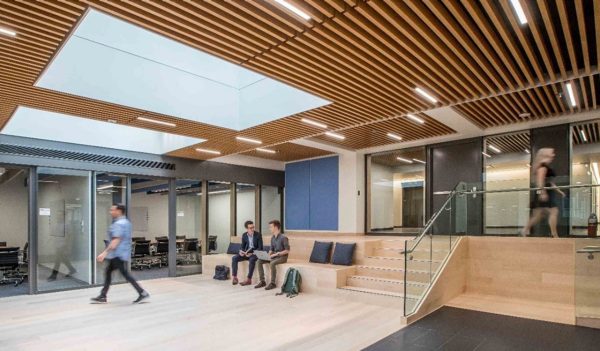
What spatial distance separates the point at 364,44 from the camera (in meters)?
3.85

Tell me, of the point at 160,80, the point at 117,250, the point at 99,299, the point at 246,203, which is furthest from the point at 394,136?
the point at 99,299

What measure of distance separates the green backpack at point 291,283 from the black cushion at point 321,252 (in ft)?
3.28

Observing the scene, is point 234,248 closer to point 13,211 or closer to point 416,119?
point 416,119

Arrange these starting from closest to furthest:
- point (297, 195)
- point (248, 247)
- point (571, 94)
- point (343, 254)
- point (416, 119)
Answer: point (571, 94), point (416, 119), point (343, 254), point (248, 247), point (297, 195)

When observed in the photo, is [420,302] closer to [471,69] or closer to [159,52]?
[471,69]

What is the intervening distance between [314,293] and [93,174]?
5506 millimetres

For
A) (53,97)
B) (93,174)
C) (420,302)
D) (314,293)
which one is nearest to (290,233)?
(314,293)

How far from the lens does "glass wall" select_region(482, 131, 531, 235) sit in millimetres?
6961

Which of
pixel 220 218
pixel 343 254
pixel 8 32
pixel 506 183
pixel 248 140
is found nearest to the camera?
pixel 8 32

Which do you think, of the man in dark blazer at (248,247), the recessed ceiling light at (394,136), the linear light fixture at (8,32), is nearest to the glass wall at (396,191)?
the recessed ceiling light at (394,136)

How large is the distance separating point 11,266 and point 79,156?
2.67 m

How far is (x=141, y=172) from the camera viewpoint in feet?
29.8

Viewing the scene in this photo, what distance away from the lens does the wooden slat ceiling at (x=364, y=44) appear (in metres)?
3.22

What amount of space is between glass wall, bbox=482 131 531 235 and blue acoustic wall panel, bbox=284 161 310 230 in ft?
16.4
